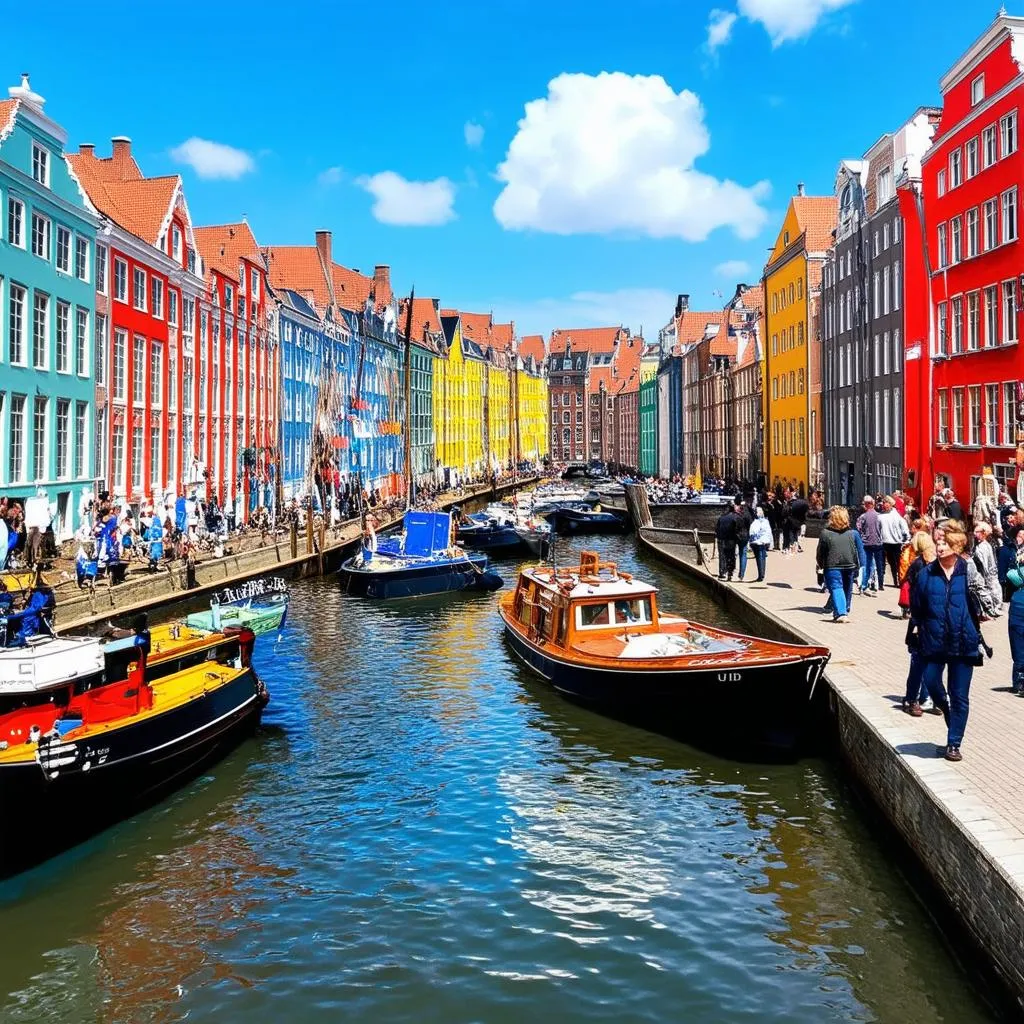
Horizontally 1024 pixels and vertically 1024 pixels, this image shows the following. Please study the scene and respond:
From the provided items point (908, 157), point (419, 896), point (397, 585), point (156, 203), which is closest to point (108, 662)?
point (419, 896)

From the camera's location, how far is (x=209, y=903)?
41.1ft

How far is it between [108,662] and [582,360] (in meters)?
180

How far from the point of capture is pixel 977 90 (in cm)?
3791

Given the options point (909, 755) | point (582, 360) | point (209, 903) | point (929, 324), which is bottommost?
point (209, 903)

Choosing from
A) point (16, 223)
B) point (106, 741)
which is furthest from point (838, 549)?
point (16, 223)

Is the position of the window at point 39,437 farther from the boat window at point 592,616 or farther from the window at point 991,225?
the window at point 991,225

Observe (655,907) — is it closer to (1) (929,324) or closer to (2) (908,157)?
(1) (929,324)

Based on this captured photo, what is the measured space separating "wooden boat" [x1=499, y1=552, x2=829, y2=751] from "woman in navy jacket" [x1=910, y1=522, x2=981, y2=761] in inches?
150

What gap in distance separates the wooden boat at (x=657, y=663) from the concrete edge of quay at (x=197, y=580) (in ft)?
34.2

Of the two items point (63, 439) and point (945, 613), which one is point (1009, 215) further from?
point (63, 439)

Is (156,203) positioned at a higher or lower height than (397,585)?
higher

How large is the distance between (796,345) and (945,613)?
194ft

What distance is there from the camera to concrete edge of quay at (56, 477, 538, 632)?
26898 mm

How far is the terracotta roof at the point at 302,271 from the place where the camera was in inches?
3127
